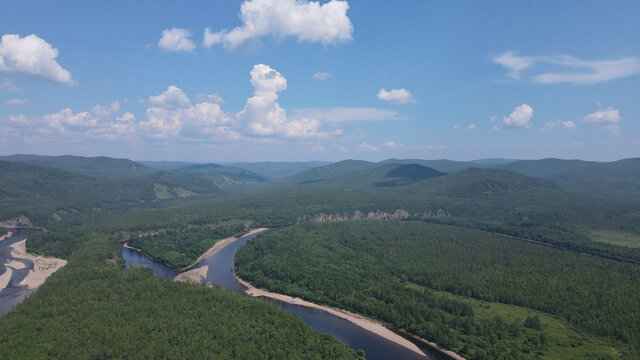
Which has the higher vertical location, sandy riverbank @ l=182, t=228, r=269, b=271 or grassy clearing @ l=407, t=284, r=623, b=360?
grassy clearing @ l=407, t=284, r=623, b=360

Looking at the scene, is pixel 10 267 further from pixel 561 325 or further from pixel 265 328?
pixel 561 325

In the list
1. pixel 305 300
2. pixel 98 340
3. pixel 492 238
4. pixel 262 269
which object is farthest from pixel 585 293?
pixel 98 340

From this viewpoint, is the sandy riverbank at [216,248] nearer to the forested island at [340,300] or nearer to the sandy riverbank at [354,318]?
the forested island at [340,300]

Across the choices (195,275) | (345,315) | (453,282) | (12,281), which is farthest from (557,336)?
(12,281)

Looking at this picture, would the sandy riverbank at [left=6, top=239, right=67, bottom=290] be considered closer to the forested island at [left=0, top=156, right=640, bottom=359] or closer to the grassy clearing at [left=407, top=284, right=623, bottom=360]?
the forested island at [left=0, top=156, right=640, bottom=359]

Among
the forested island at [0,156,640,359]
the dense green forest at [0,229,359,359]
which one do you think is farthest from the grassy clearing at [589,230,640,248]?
the dense green forest at [0,229,359,359]

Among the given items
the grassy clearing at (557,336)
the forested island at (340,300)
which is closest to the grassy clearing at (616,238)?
the forested island at (340,300)
